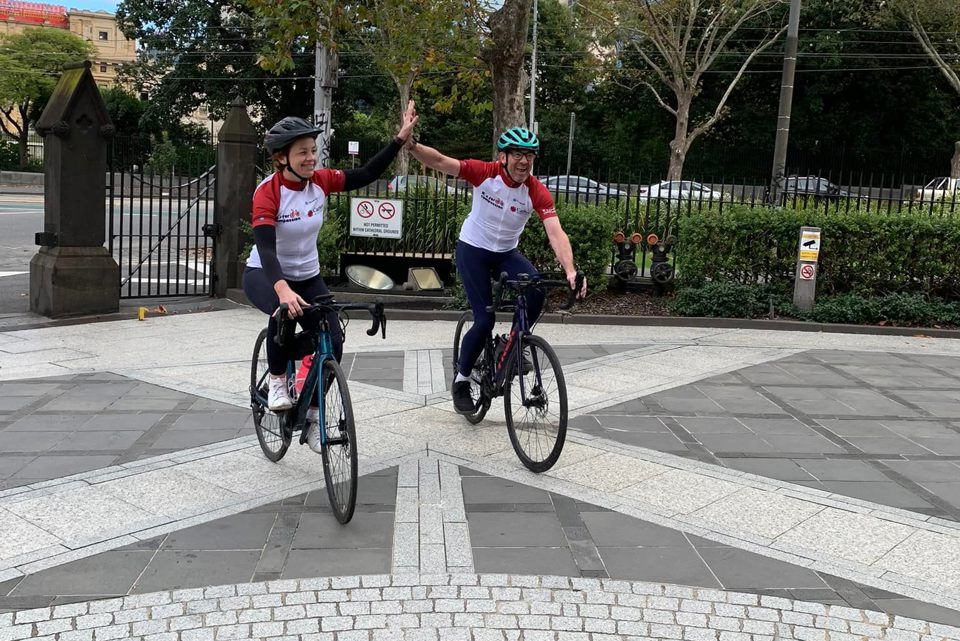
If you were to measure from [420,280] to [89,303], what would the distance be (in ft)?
12.6

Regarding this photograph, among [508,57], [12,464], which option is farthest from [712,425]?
[508,57]

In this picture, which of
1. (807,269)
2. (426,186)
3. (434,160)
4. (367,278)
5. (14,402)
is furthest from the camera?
(426,186)

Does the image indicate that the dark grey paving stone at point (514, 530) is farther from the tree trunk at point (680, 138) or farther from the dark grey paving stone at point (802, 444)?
the tree trunk at point (680, 138)

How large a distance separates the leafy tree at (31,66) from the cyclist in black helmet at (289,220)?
56329 millimetres

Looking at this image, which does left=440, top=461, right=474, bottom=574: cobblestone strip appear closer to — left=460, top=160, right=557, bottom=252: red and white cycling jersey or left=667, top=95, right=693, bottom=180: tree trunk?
left=460, top=160, right=557, bottom=252: red and white cycling jersey

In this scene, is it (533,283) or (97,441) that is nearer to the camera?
(533,283)

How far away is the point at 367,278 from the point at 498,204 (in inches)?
→ 243

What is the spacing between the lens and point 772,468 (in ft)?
17.6

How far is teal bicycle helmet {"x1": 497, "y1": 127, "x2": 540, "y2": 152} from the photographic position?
5.43 meters

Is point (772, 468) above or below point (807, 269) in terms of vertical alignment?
below

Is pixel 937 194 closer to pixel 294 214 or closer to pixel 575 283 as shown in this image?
pixel 575 283

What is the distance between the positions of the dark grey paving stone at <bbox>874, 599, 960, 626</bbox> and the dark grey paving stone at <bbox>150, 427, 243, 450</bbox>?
377cm

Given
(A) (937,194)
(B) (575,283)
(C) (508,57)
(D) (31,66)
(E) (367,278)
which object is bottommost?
(E) (367,278)

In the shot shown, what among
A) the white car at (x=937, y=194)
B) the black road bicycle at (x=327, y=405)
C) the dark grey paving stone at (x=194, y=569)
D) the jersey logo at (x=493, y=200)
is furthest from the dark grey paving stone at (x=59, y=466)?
the white car at (x=937, y=194)
